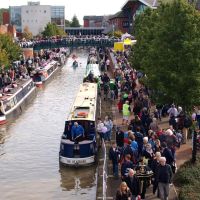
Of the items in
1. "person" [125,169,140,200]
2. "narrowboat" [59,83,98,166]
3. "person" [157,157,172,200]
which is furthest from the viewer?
"narrowboat" [59,83,98,166]

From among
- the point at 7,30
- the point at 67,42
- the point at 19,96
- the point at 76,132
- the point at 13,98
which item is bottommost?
the point at 19,96

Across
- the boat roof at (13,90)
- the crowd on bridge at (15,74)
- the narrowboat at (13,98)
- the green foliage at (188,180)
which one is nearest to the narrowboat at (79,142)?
the green foliage at (188,180)

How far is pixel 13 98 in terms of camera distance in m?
38.8

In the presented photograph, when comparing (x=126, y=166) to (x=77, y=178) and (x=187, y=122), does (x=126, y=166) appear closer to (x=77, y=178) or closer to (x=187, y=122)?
(x=77, y=178)

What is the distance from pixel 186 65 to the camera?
24.9 meters

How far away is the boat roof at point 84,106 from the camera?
26.0m

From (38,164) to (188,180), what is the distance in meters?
9.64

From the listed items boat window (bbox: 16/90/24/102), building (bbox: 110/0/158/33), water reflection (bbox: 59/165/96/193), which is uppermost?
building (bbox: 110/0/158/33)

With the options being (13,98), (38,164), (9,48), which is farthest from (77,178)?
(9,48)

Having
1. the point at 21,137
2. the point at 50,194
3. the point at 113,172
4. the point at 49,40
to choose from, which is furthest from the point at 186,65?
the point at 49,40

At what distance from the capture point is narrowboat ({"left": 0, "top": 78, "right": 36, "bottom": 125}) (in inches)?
1403

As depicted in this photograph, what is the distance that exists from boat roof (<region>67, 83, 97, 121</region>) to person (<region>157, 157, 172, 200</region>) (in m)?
9.38

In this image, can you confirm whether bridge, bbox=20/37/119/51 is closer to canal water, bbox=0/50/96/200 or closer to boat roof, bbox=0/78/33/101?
boat roof, bbox=0/78/33/101

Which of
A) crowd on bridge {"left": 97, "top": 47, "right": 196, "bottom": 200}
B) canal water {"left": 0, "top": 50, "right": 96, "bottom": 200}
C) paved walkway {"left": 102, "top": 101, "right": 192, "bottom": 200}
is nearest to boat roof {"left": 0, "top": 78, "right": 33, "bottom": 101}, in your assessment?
canal water {"left": 0, "top": 50, "right": 96, "bottom": 200}
